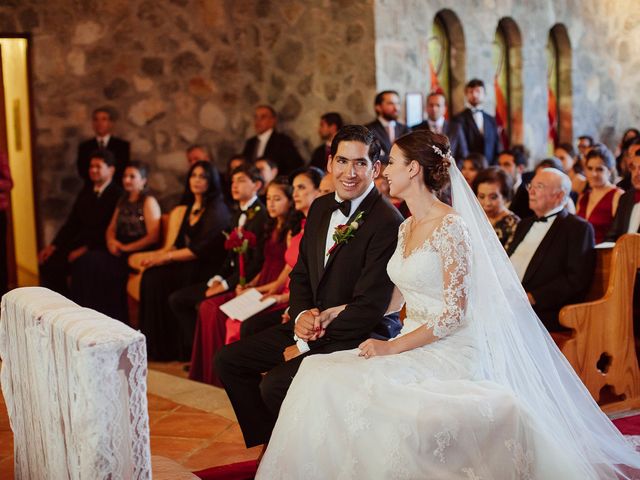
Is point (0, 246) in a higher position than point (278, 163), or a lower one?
lower

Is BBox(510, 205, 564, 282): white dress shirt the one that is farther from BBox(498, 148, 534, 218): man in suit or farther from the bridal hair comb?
the bridal hair comb

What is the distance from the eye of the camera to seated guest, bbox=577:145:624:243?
675 centimetres

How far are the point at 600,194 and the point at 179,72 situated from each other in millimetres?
5245

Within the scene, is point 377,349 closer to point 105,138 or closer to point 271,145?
point 271,145

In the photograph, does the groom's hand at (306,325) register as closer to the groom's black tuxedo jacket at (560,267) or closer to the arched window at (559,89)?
the groom's black tuxedo jacket at (560,267)

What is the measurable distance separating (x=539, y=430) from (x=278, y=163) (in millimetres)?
6510

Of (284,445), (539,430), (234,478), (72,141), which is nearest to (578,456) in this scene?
(539,430)

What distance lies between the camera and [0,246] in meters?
8.15

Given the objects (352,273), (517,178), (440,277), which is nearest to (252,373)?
(352,273)

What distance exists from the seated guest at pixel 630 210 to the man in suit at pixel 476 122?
3.92 meters

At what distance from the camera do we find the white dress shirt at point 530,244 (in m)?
5.12

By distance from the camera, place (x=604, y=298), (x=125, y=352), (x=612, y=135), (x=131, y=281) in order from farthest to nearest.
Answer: (x=612, y=135) < (x=131, y=281) < (x=604, y=298) < (x=125, y=352)

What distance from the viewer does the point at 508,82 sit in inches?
481

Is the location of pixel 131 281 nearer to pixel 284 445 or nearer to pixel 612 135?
pixel 284 445
